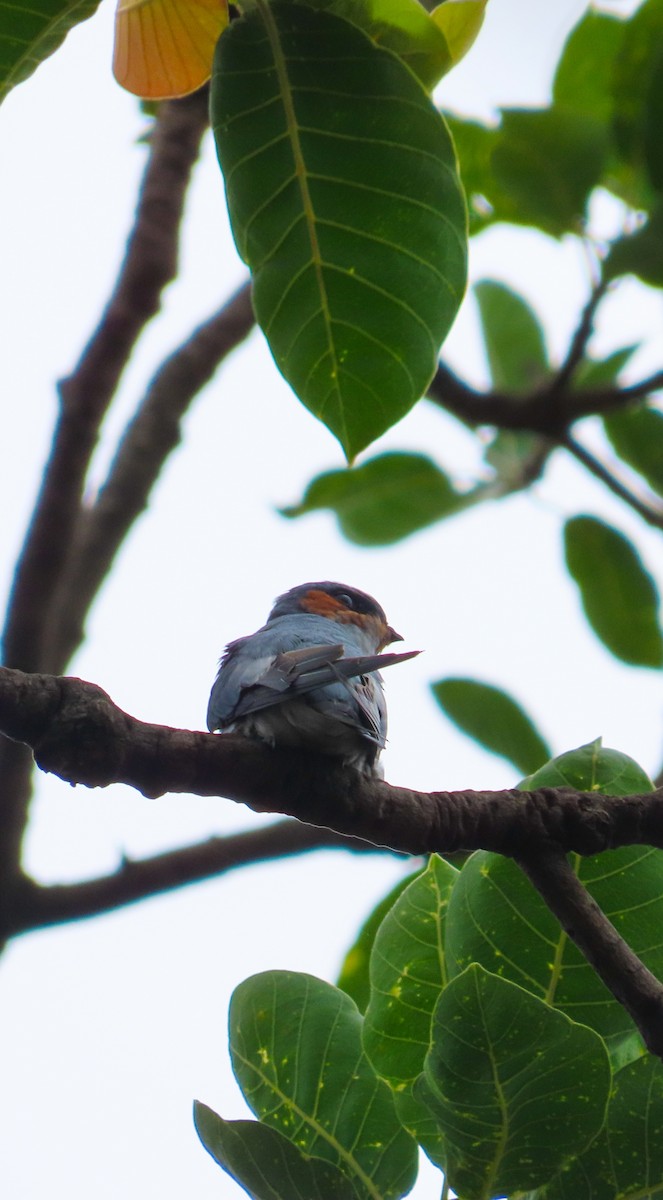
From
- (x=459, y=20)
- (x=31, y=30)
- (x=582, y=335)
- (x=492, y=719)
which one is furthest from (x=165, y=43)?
(x=492, y=719)

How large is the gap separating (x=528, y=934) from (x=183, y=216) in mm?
3183

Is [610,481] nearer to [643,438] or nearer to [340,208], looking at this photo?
[643,438]

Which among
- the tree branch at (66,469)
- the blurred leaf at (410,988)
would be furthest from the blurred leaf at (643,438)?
the blurred leaf at (410,988)

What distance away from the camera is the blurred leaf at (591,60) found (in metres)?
4.19

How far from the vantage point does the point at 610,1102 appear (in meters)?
1.88

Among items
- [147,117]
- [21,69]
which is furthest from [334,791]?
[147,117]

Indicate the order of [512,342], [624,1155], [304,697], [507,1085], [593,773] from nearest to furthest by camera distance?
[507,1085], [624,1155], [593,773], [304,697], [512,342]

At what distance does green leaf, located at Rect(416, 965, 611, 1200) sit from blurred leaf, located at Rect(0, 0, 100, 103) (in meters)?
1.46

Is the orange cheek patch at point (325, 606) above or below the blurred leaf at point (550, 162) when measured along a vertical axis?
Result: below

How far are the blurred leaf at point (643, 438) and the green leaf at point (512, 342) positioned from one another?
1.04 meters

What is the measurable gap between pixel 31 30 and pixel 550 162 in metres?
2.27

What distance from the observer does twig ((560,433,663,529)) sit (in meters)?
4.23

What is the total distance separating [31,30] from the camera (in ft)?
6.21

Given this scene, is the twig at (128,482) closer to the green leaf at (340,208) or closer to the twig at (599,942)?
the green leaf at (340,208)
